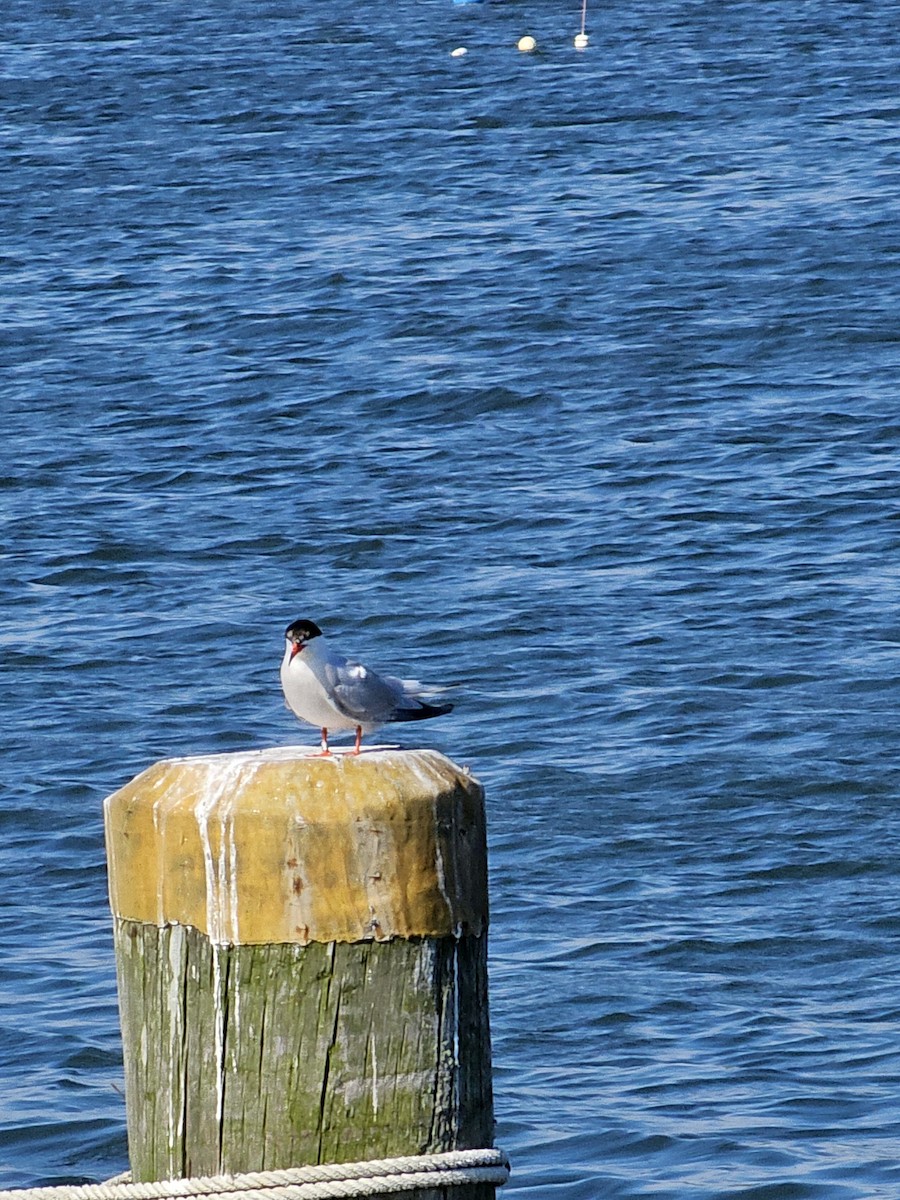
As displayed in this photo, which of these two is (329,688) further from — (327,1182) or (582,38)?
(582,38)

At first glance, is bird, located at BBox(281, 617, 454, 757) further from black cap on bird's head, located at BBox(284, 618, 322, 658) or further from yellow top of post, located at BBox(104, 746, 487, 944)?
yellow top of post, located at BBox(104, 746, 487, 944)

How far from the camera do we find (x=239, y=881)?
3025 millimetres

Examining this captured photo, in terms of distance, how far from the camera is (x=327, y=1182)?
10.1ft

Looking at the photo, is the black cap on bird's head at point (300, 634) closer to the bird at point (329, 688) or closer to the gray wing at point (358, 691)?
the bird at point (329, 688)

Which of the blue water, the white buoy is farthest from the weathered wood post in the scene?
the white buoy

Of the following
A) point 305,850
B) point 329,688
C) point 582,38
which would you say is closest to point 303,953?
point 305,850

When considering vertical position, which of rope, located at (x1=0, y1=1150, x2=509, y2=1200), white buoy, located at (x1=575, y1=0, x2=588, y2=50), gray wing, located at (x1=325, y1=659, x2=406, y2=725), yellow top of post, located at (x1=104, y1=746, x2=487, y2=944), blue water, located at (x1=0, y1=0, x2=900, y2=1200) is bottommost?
blue water, located at (x1=0, y1=0, x2=900, y2=1200)

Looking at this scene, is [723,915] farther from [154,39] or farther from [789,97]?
[154,39]

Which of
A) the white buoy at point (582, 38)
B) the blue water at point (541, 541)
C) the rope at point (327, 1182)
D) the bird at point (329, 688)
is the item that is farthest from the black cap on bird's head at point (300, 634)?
the white buoy at point (582, 38)

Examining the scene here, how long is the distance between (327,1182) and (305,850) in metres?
0.46

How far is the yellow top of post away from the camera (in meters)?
3.03

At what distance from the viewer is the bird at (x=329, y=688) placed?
4504mm

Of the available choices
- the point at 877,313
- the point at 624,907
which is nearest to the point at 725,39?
the point at 877,313

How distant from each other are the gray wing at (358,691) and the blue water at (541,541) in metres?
2.24
